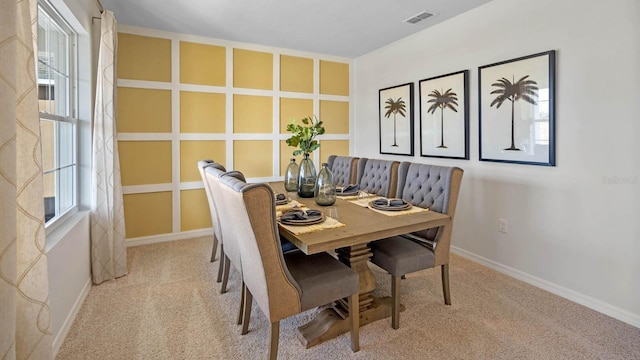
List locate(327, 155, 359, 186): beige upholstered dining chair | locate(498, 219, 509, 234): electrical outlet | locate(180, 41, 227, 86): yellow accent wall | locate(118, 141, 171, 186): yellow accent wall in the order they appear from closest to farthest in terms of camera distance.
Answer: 1. locate(498, 219, 509, 234): electrical outlet
2. locate(327, 155, 359, 186): beige upholstered dining chair
3. locate(118, 141, 171, 186): yellow accent wall
4. locate(180, 41, 227, 86): yellow accent wall

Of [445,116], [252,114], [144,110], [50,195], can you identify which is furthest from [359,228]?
[144,110]

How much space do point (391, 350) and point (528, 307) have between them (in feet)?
3.93

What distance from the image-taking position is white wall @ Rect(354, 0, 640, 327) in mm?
2213

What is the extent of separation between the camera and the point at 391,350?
1.92 metres

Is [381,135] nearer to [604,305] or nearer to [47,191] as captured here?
[604,305]

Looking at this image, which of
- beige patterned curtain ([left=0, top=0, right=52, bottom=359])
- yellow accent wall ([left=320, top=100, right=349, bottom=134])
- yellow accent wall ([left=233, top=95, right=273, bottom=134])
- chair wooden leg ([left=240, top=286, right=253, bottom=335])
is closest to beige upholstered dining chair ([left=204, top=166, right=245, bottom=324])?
chair wooden leg ([left=240, top=286, right=253, bottom=335])

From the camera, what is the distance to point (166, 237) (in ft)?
13.1

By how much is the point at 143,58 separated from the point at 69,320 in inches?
111

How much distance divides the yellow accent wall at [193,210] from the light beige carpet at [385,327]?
1277mm

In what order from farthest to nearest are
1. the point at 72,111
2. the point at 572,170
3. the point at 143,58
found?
the point at 143,58 < the point at 72,111 < the point at 572,170

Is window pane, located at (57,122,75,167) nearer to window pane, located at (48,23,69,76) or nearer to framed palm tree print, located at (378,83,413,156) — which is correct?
window pane, located at (48,23,69,76)

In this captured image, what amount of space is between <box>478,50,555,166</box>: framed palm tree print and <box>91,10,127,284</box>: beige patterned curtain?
3346 mm

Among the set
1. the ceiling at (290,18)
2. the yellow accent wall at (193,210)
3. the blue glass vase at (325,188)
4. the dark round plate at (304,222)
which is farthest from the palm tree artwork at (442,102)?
the yellow accent wall at (193,210)

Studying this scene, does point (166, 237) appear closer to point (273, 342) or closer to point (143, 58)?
point (143, 58)
